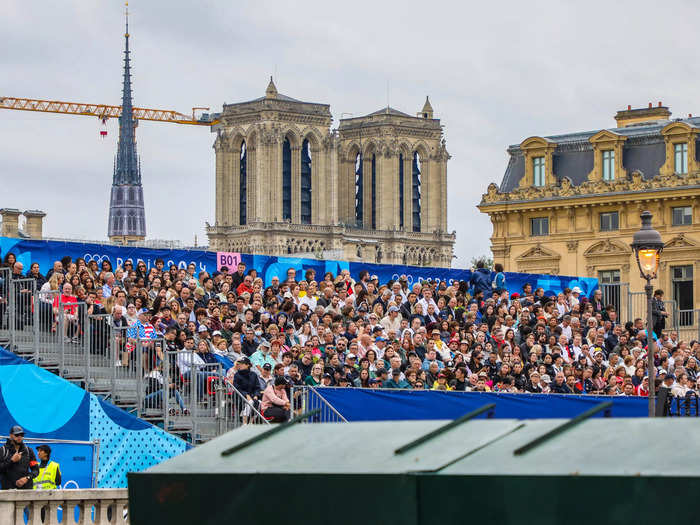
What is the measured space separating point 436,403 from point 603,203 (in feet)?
130

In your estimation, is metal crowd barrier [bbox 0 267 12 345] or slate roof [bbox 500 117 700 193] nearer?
metal crowd barrier [bbox 0 267 12 345]

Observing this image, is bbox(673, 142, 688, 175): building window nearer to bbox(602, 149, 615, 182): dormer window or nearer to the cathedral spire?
bbox(602, 149, 615, 182): dormer window

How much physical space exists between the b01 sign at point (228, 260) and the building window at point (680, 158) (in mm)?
32217

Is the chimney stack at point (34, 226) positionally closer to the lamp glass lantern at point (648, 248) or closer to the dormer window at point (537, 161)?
the dormer window at point (537, 161)

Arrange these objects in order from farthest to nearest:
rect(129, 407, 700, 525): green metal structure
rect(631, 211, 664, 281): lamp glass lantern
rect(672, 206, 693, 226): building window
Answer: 1. rect(672, 206, 693, 226): building window
2. rect(631, 211, 664, 281): lamp glass lantern
3. rect(129, 407, 700, 525): green metal structure

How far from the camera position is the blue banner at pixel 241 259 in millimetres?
24656

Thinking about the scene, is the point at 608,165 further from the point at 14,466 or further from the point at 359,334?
the point at 14,466

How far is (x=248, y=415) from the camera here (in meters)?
19.4

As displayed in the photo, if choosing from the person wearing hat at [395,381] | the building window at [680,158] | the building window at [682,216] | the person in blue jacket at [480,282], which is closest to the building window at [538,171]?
the building window at [680,158]

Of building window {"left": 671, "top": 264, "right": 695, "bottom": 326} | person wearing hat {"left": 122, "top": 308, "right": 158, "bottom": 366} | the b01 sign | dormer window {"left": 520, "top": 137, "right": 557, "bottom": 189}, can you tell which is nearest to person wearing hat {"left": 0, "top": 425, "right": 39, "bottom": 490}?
person wearing hat {"left": 122, "top": 308, "right": 158, "bottom": 366}

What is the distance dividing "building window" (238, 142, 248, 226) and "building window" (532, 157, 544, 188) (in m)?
103

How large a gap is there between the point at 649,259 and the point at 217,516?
15.9 metres

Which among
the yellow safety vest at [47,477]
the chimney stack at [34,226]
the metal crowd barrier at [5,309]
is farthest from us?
the chimney stack at [34,226]

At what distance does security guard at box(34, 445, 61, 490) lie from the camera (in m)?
16.5
